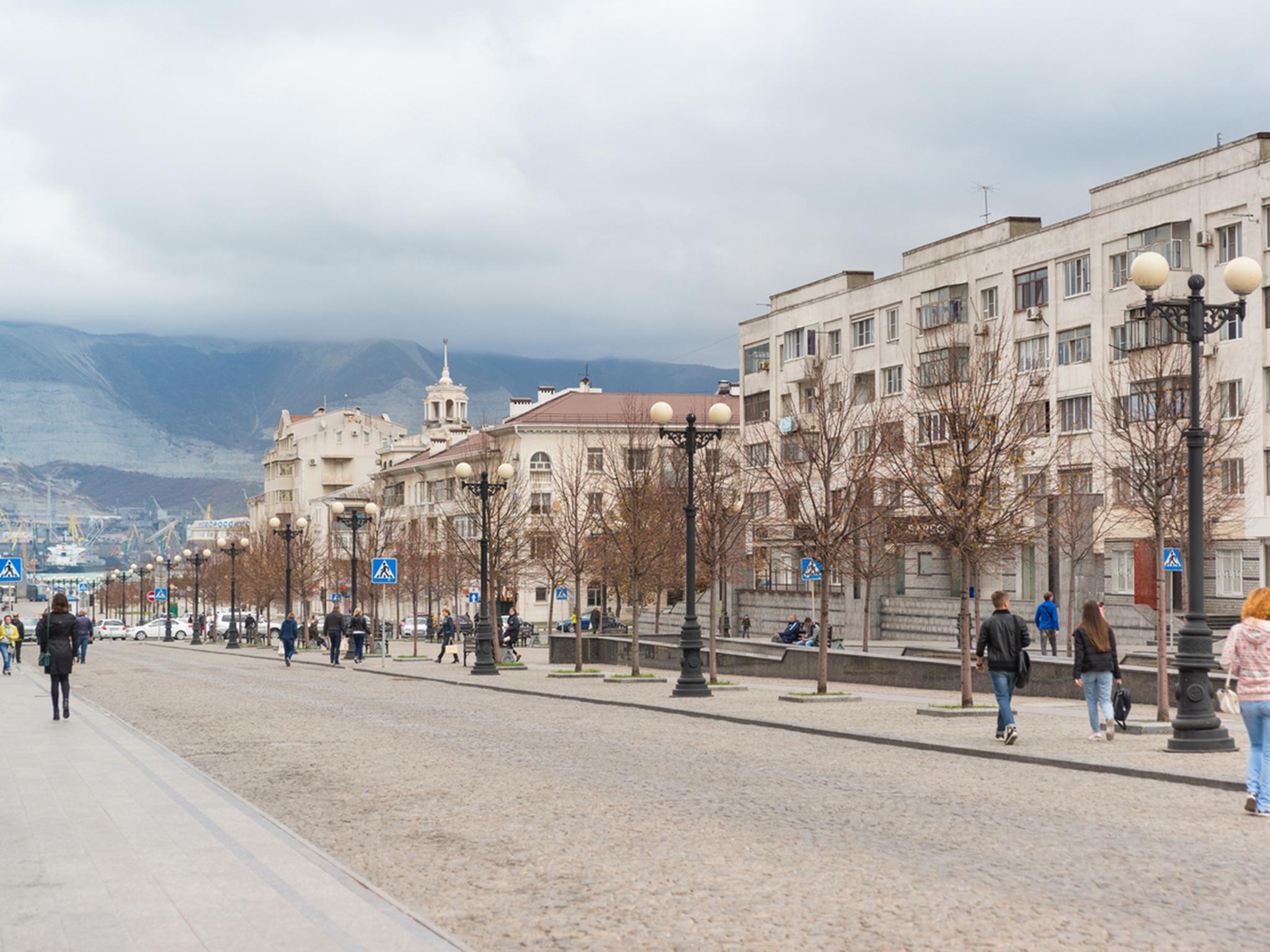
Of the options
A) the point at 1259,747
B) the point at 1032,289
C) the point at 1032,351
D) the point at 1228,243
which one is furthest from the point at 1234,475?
the point at 1259,747

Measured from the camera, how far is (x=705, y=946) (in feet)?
24.9

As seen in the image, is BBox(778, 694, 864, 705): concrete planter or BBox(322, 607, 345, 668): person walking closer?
BBox(778, 694, 864, 705): concrete planter

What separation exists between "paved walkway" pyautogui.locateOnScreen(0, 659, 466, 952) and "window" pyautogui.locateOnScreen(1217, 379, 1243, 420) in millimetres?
41722

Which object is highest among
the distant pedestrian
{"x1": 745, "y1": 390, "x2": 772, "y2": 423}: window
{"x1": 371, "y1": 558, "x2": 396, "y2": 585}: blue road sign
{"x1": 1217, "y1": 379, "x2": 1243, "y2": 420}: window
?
{"x1": 745, "y1": 390, "x2": 772, "y2": 423}: window

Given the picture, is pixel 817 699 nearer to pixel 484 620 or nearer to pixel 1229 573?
pixel 484 620

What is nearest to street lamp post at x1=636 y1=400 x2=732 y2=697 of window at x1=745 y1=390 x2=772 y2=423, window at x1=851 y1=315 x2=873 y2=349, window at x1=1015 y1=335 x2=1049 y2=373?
window at x1=1015 y1=335 x2=1049 y2=373

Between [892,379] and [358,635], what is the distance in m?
30.5

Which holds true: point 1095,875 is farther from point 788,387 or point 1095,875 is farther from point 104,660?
point 788,387

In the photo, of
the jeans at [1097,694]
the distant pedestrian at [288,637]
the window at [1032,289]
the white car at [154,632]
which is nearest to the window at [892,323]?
the window at [1032,289]

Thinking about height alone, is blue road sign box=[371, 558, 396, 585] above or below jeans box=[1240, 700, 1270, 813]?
above

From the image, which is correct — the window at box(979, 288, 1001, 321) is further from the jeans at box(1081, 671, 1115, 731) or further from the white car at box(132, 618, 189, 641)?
the white car at box(132, 618, 189, 641)

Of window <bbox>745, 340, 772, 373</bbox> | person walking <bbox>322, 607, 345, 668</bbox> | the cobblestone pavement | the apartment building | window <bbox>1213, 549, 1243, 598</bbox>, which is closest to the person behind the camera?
the cobblestone pavement

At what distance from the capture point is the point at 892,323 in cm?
6975

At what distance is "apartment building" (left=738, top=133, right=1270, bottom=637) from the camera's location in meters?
49.1
